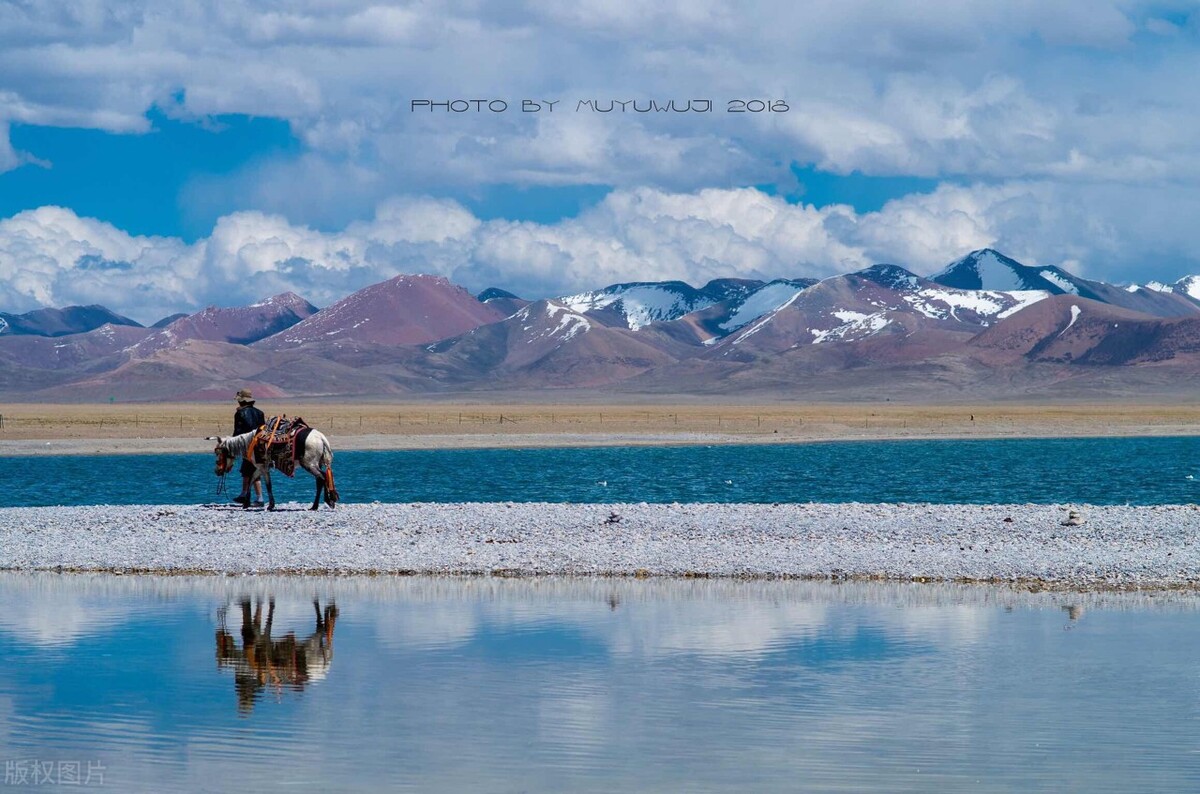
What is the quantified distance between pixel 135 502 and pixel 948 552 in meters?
24.9

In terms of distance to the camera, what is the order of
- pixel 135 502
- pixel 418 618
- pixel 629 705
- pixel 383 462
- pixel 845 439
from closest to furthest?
pixel 629 705 → pixel 418 618 → pixel 135 502 → pixel 383 462 → pixel 845 439

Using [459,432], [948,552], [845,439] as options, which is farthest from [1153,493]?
[459,432]

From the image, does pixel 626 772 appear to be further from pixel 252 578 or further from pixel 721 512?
pixel 721 512

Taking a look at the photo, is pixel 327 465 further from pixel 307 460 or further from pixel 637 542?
pixel 637 542

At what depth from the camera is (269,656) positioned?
17.0m

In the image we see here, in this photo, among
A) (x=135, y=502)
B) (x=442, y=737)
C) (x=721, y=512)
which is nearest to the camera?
(x=442, y=737)

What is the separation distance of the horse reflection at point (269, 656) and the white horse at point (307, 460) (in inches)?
387

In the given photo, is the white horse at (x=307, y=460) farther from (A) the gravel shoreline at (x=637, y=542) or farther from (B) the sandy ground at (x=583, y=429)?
(B) the sandy ground at (x=583, y=429)

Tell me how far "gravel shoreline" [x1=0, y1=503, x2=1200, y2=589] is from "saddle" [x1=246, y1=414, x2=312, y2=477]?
3.59 ft

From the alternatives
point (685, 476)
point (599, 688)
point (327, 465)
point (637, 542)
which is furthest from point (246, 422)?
point (685, 476)

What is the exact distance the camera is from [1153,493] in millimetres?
45031

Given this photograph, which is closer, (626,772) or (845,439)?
(626,772)

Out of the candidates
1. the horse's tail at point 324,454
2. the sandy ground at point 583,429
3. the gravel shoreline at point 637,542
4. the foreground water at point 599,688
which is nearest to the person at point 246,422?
the gravel shoreline at point 637,542

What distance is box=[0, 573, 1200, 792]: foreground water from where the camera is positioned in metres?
12.1
